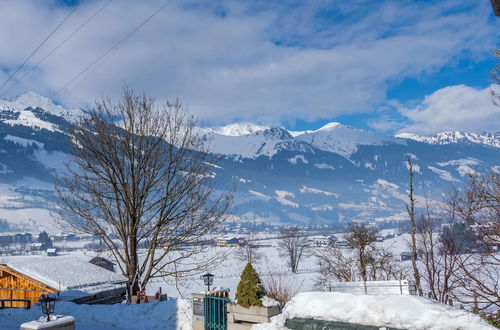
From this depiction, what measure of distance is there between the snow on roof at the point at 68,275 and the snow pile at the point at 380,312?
53.3ft

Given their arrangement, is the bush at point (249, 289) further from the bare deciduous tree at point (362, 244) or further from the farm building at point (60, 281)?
the bare deciduous tree at point (362, 244)

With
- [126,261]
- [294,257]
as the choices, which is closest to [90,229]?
[126,261]

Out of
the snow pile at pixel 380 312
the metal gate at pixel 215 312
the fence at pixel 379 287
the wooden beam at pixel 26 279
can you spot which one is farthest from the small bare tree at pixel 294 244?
the snow pile at pixel 380 312

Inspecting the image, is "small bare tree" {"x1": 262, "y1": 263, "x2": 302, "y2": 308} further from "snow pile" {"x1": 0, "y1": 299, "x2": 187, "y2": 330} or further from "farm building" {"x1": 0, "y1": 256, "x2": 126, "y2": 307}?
"farm building" {"x1": 0, "y1": 256, "x2": 126, "y2": 307}

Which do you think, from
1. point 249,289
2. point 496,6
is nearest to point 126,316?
point 249,289

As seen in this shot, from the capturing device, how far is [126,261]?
15516 mm

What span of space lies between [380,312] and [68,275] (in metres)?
21.0

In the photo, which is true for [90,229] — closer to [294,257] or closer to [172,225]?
[172,225]

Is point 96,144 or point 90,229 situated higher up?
point 96,144

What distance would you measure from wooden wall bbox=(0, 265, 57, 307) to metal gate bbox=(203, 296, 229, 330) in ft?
43.9

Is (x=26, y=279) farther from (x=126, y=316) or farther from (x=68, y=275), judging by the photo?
(x=126, y=316)

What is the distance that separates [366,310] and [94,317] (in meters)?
11.2

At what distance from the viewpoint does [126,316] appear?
1444 cm

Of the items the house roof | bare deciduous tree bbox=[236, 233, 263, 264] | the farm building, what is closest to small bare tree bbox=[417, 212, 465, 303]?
the house roof
